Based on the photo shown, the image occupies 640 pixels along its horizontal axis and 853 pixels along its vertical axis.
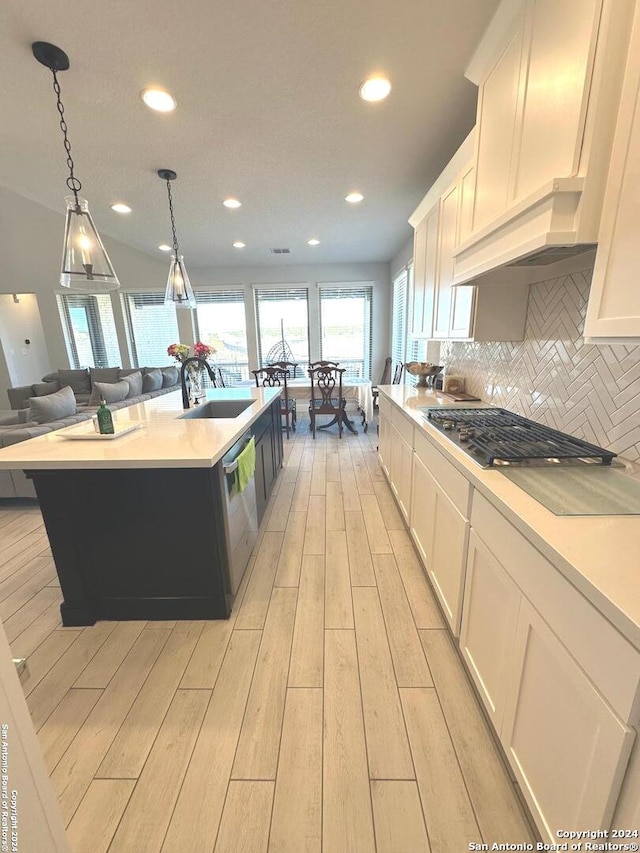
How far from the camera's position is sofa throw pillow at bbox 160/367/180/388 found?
6086mm

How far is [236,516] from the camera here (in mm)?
1896

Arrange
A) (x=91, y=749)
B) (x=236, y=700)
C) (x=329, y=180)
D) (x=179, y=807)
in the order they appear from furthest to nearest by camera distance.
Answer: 1. (x=329, y=180)
2. (x=236, y=700)
3. (x=91, y=749)
4. (x=179, y=807)

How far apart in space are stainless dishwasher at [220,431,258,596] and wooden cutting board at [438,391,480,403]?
1565mm

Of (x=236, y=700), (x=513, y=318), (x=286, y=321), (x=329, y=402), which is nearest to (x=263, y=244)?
(x=286, y=321)

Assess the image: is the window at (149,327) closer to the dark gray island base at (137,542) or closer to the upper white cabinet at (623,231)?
the dark gray island base at (137,542)

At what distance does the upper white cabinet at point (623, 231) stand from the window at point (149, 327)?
22.2ft

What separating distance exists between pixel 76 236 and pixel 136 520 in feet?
5.30

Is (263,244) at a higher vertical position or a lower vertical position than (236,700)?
higher

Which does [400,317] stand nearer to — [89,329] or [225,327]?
[225,327]

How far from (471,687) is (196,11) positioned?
10.5 feet

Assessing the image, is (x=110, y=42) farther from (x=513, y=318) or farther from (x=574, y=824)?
(x=574, y=824)

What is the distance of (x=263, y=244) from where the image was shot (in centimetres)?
516

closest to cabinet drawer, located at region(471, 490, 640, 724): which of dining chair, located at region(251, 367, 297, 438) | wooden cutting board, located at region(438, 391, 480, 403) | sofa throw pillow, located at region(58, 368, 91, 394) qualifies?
wooden cutting board, located at region(438, 391, 480, 403)

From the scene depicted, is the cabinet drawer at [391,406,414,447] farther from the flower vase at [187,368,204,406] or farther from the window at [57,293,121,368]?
the window at [57,293,121,368]
